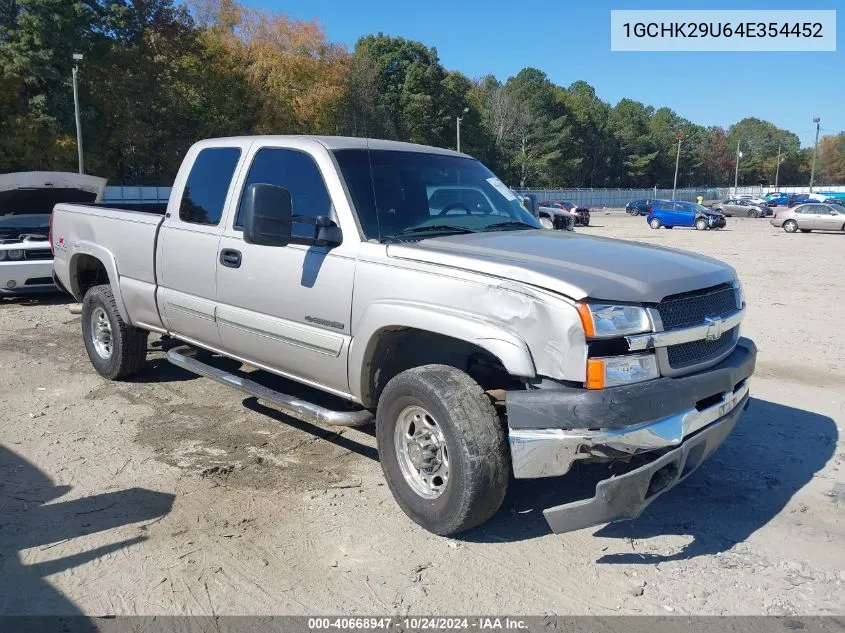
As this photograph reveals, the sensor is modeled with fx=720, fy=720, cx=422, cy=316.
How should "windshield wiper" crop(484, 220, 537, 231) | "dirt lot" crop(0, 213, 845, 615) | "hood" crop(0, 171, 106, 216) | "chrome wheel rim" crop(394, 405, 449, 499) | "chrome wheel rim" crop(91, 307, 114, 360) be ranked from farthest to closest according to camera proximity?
"hood" crop(0, 171, 106, 216) < "chrome wheel rim" crop(91, 307, 114, 360) < "windshield wiper" crop(484, 220, 537, 231) < "chrome wheel rim" crop(394, 405, 449, 499) < "dirt lot" crop(0, 213, 845, 615)

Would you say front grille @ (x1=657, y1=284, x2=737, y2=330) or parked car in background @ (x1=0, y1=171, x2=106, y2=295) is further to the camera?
parked car in background @ (x1=0, y1=171, x2=106, y2=295)

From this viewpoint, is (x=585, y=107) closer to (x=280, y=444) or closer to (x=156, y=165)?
(x=156, y=165)

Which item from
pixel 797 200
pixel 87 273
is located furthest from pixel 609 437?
pixel 797 200

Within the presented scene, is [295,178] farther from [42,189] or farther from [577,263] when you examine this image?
[42,189]

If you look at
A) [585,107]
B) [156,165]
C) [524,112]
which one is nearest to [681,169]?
[585,107]

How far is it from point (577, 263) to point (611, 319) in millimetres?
473

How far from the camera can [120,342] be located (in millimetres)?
6293

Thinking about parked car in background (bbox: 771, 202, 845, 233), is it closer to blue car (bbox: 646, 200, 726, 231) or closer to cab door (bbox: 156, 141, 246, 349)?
blue car (bbox: 646, 200, 726, 231)

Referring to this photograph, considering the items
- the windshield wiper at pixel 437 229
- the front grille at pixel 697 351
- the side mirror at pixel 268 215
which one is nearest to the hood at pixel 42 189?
the side mirror at pixel 268 215

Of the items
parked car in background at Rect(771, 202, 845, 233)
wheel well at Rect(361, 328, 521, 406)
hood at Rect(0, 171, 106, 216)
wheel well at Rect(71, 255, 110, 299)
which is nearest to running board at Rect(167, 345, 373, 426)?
wheel well at Rect(361, 328, 521, 406)

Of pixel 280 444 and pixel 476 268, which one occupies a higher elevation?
pixel 476 268

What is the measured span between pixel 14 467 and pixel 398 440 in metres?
2.66

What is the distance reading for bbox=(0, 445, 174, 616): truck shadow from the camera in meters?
3.26

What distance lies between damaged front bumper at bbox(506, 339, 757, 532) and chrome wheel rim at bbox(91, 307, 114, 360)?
456 centimetres
